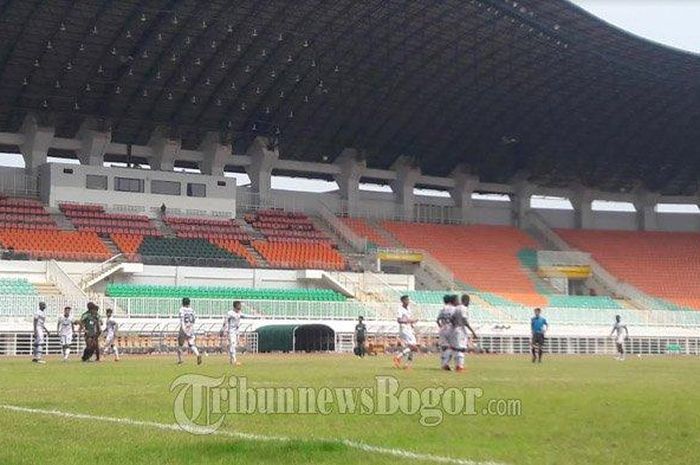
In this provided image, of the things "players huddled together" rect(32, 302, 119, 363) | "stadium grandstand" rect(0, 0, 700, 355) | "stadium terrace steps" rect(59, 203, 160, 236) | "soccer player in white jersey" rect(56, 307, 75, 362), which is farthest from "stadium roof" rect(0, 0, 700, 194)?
"players huddled together" rect(32, 302, 119, 363)

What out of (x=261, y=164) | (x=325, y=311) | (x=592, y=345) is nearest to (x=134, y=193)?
(x=261, y=164)

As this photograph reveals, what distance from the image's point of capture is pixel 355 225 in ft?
238

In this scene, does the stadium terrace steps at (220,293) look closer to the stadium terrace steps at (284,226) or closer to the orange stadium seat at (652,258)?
the stadium terrace steps at (284,226)

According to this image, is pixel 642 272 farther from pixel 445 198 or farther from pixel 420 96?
pixel 420 96

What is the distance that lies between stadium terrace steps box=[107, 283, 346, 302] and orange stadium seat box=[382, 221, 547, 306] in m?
11.8

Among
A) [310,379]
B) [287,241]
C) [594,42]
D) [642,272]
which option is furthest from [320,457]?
[642,272]

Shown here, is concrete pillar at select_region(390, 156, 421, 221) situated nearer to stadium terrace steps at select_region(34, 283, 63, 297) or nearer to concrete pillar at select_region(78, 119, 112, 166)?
concrete pillar at select_region(78, 119, 112, 166)

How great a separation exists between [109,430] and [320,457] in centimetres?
309

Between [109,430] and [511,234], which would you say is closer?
[109,430]

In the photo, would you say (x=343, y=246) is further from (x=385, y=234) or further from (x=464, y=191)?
(x=464, y=191)

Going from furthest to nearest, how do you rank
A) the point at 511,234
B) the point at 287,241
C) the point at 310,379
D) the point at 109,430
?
the point at 511,234 < the point at 287,241 < the point at 310,379 < the point at 109,430

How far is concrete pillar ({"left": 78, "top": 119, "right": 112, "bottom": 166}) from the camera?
65.3 meters

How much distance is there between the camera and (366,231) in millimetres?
71938

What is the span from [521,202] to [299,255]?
2246cm
